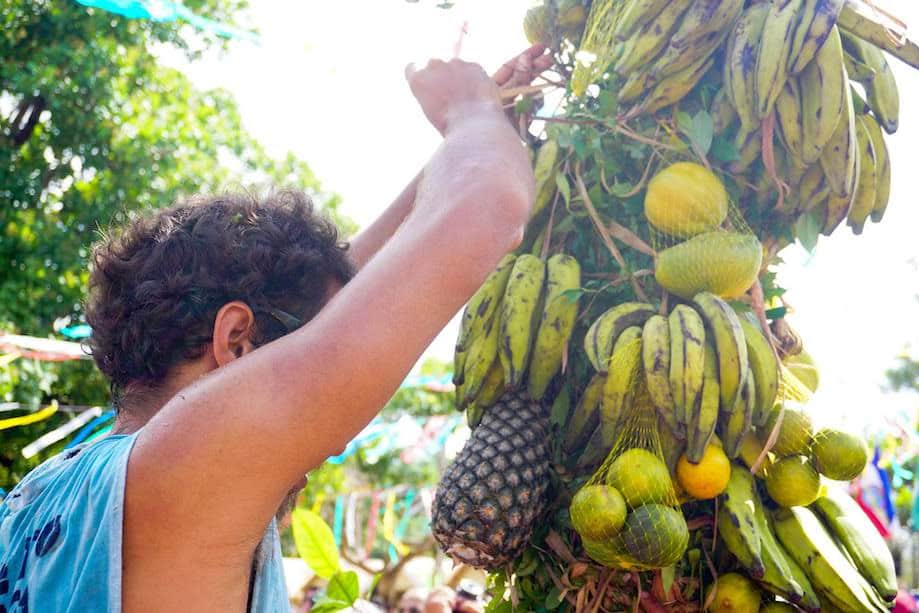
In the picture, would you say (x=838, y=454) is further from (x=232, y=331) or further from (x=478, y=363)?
(x=232, y=331)

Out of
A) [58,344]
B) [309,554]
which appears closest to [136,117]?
[58,344]

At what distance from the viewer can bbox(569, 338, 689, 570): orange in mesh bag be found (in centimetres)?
127

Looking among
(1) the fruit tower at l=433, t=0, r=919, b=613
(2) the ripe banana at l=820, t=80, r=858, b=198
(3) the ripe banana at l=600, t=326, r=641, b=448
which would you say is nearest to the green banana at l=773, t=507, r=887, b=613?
(1) the fruit tower at l=433, t=0, r=919, b=613

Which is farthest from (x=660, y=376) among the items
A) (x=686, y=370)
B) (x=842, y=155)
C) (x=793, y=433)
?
(x=842, y=155)

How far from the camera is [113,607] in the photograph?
981mm

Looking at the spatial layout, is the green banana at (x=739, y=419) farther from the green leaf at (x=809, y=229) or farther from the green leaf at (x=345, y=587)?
the green leaf at (x=345, y=587)

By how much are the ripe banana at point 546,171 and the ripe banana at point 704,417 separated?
0.43 m

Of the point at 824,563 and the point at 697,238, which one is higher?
the point at 697,238

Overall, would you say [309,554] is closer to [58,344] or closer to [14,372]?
[58,344]

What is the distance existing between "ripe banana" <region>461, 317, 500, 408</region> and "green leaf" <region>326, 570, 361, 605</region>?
990 millimetres

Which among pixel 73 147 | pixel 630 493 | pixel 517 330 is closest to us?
pixel 630 493

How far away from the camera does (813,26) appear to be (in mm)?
1361

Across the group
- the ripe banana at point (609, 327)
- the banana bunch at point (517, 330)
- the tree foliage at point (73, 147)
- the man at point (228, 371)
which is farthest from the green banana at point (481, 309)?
the tree foliage at point (73, 147)

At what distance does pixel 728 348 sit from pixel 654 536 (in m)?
0.33
